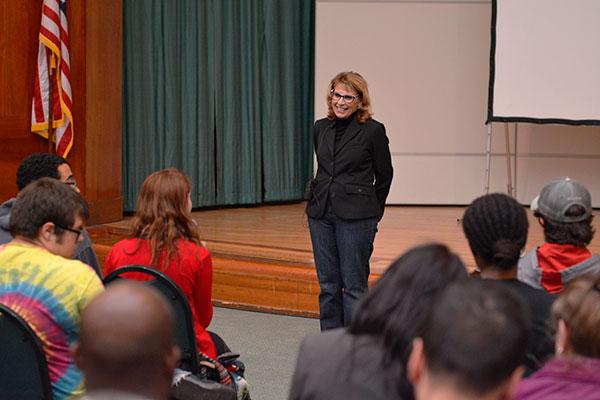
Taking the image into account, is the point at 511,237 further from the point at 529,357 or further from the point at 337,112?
the point at 337,112

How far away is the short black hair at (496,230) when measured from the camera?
254cm

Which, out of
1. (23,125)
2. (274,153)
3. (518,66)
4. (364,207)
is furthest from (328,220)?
(274,153)

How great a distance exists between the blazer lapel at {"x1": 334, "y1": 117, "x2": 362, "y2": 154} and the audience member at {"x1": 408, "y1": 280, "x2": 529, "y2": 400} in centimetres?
311

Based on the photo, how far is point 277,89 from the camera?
8.64m

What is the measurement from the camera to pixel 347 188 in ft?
15.2

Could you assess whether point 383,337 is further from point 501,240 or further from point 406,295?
point 501,240

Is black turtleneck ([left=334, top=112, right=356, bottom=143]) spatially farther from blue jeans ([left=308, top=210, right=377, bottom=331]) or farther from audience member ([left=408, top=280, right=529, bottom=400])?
audience member ([left=408, top=280, right=529, bottom=400])

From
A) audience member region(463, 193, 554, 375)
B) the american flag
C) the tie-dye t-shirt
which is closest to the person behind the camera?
audience member region(463, 193, 554, 375)

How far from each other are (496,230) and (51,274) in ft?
3.63

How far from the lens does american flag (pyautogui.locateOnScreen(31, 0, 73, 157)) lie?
22.1 ft

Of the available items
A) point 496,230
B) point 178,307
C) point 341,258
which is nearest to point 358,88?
point 341,258

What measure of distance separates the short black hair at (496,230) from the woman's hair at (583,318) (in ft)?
1.76

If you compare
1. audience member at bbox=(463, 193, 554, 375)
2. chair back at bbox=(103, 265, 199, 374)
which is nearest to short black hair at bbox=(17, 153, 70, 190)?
chair back at bbox=(103, 265, 199, 374)

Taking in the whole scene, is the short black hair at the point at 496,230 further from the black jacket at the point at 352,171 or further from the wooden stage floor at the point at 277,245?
the wooden stage floor at the point at 277,245
